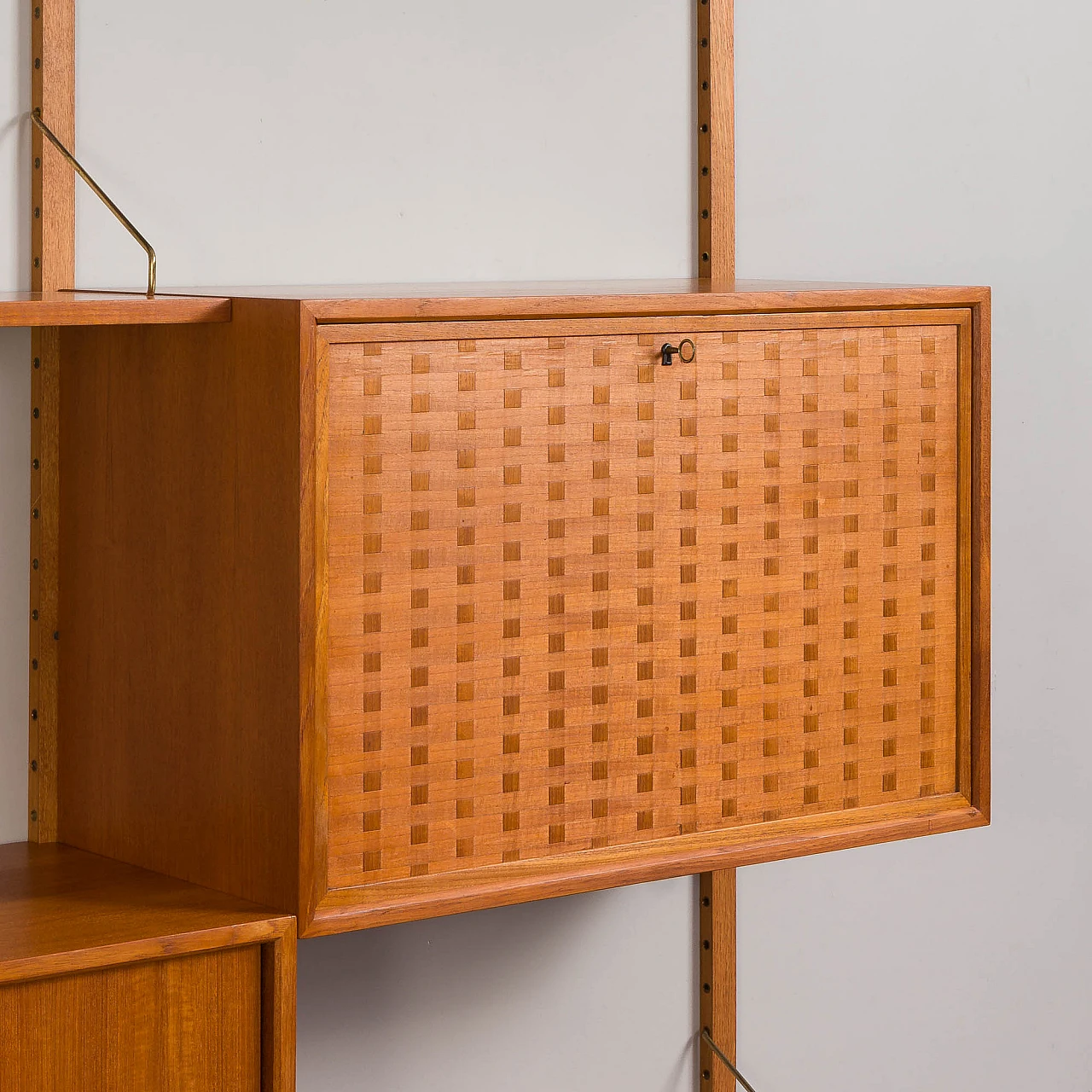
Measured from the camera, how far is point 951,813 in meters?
1.50

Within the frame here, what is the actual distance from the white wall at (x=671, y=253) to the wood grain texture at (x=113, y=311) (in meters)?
0.30

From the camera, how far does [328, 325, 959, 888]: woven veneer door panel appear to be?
121 centimetres

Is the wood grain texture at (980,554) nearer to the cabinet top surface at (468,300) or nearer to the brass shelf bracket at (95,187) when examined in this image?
the cabinet top surface at (468,300)

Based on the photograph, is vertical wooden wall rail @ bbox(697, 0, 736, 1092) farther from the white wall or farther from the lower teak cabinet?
the lower teak cabinet

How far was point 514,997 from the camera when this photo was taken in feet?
5.69

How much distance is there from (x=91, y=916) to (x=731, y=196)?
40.2 inches

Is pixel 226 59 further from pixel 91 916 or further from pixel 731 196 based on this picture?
pixel 91 916

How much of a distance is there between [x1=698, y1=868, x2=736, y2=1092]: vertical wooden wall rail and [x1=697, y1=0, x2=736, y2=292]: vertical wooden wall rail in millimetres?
670

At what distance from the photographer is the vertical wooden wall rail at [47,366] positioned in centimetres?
142

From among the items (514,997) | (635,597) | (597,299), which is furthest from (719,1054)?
(597,299)

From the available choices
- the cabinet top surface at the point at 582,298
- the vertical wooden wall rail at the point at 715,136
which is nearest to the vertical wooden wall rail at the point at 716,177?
the vertical wooden wall rail at the point at 715,136

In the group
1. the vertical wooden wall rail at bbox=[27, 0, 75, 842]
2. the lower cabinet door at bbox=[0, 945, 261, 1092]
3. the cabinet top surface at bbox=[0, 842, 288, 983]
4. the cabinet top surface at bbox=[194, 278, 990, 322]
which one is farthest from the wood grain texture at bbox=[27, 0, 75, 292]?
the lower cabinet door at bbox=[0, 945, 261, 1092]

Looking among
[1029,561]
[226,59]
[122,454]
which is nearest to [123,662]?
[122,454]

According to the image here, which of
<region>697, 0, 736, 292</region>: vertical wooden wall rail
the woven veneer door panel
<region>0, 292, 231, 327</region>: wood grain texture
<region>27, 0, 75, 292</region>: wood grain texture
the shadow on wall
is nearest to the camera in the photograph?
<region>0, 292, 231, 327</region>: wood grain texture
